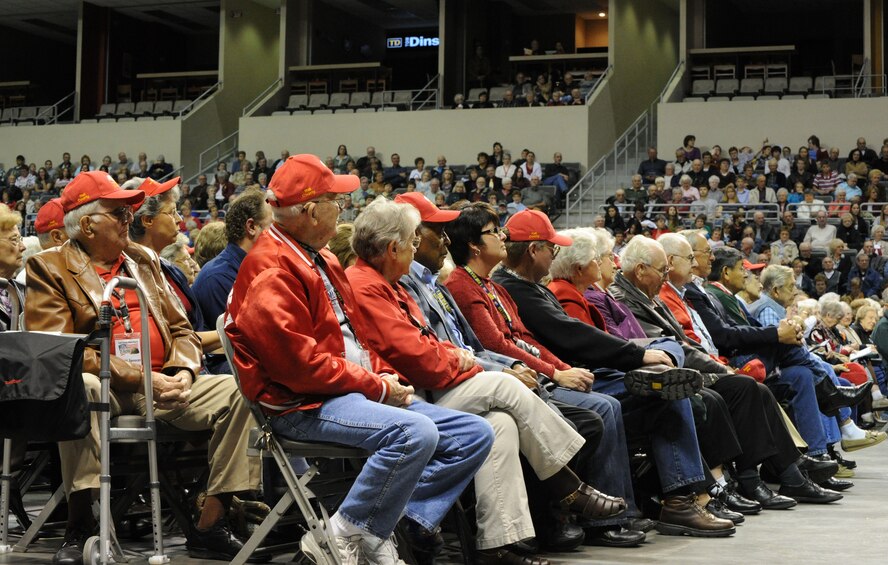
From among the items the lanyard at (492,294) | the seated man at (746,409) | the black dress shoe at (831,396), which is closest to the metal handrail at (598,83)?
the black dress shoe at (831,396)

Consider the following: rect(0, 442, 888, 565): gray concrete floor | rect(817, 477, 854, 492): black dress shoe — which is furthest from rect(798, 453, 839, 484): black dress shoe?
rect(0, 442, 888, 565): gray concrete floor

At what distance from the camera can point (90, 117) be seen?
2480cm

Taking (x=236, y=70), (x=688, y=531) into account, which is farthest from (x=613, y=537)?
(x=236, y=70)

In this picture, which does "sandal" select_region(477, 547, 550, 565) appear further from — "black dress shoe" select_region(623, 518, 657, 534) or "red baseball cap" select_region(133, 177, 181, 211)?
"red baseball cap" select_region(133, 177, 181, 211)

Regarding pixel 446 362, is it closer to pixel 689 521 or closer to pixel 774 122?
pixel 689 521

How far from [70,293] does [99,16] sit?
73.8 feet

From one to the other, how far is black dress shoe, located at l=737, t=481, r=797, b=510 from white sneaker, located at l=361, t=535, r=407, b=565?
2.83 metres

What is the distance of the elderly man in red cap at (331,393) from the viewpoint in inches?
135

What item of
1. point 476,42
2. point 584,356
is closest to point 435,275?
point 584,356

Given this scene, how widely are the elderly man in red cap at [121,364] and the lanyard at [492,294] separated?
3.90 feet

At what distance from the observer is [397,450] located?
339cm

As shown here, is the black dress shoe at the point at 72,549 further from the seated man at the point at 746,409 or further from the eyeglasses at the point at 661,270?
the eyeglasses at the point at 661,270

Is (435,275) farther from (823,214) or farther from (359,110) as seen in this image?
(359,110)

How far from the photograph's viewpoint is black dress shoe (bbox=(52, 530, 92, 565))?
3848 mm
